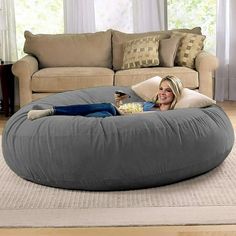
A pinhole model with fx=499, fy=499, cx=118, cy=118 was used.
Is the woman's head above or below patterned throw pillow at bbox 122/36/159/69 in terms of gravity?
below

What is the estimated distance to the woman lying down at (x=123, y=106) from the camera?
335 centimetres

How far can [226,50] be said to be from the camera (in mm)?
6160

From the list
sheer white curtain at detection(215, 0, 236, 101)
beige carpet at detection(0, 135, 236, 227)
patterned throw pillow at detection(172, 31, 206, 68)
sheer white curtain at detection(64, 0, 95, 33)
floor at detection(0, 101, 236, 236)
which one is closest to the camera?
floor at detection(0, 101, 236, 236)

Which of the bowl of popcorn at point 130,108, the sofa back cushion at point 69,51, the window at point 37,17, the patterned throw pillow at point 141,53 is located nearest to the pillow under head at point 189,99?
the bowl of popcorn at point 130,108

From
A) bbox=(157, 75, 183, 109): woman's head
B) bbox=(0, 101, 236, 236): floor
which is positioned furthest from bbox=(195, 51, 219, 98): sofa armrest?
bbox=(0, 101, 236, 236): floor

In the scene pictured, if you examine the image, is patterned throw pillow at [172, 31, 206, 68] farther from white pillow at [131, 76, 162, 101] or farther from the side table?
the side table

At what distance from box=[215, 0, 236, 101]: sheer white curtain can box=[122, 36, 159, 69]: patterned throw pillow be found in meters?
1.02

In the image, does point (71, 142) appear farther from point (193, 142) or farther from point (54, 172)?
point (193, 142)

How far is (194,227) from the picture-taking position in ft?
8.33

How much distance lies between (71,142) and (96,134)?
6.2 inches

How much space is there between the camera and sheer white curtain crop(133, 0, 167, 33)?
244 inches

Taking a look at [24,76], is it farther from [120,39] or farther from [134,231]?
[134,231]

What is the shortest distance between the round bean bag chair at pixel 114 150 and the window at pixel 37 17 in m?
3.32

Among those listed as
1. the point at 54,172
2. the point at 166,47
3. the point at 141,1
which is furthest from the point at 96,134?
the point at 141,1
